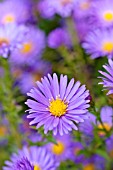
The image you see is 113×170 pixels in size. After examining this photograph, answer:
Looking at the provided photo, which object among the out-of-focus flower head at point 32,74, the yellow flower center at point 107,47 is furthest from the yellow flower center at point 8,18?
the yellow flower center at point 107,47

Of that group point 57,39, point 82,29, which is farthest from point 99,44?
point 82,29

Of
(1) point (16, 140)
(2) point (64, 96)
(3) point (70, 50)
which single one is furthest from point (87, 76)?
(2) point (64, 96)

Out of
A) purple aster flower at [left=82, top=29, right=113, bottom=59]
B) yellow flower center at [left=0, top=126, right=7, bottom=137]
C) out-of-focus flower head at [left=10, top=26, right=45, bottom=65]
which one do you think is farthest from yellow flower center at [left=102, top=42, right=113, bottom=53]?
yellow flower center at [left=0, top=126, right=7, bottom=137]

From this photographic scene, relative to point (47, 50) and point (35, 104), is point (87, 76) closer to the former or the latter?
point (47, 50)

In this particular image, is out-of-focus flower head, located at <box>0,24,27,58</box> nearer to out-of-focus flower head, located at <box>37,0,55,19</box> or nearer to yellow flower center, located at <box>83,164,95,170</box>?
out-of-focus flower head, located at <box>37,0,55,19</box>

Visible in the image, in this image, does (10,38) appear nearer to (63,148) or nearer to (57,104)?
(63,148)

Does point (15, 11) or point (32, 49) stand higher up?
point (15, 11)

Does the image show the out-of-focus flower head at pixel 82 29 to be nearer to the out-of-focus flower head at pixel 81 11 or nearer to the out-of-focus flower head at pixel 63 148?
the out-of-focus flower head at pixel 81 11
